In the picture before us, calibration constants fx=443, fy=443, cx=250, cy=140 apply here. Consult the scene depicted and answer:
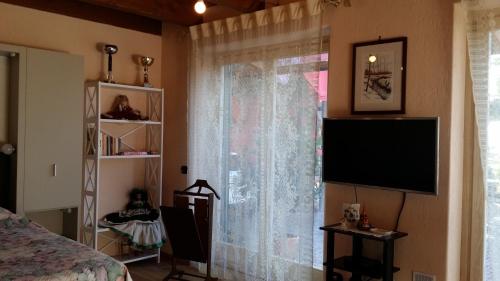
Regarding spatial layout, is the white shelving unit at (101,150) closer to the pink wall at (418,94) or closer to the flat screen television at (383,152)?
the flat screen television at (383,152)

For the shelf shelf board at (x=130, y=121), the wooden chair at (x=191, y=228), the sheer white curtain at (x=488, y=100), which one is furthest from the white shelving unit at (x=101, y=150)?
the sheer white curtain at (x=488, y=100)

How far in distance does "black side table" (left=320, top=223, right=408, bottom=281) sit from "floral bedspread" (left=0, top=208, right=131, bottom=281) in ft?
4.69

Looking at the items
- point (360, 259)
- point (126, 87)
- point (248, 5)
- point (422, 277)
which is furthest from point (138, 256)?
point (422, 277)

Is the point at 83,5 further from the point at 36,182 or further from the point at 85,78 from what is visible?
the point at 36,182

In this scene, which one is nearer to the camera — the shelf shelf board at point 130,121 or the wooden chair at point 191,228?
the wooden chair at point 191,228

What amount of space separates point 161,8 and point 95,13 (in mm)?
702

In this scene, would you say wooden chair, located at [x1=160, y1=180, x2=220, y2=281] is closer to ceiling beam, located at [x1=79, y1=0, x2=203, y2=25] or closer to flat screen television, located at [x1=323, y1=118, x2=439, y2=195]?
flat screen television, located at [x1=323, y1=118, x2=439, y2=195]

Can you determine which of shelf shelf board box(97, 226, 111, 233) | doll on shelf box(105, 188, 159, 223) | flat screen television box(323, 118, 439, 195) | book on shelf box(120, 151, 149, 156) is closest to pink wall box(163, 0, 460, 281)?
flat screen television box(323, 118, 439, 195)

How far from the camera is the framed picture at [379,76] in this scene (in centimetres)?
313

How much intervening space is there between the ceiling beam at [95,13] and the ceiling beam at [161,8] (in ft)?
0.49

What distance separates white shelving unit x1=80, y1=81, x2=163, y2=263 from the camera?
14.1 feet

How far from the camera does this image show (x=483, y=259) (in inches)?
117

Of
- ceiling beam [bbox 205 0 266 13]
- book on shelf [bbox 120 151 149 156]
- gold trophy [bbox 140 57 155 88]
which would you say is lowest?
book on shelf [bbox 120 151 149 156]

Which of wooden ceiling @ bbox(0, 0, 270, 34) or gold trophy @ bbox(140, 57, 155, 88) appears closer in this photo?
wooden ceiling @ bbox(0, 0, 270, 34)
